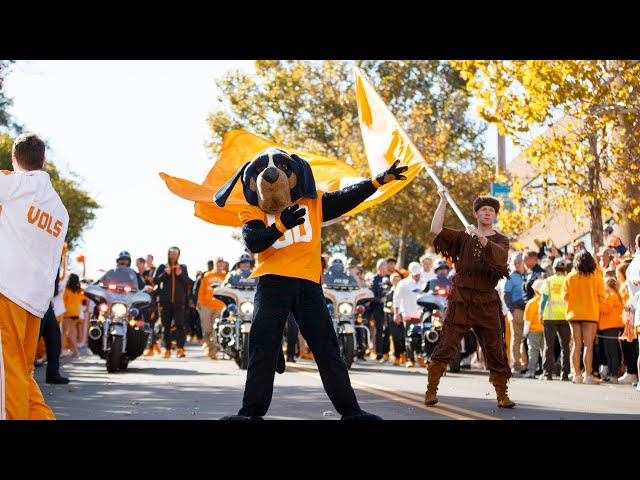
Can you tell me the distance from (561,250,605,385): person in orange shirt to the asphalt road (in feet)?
1.89

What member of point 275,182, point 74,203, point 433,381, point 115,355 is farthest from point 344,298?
point 74,203

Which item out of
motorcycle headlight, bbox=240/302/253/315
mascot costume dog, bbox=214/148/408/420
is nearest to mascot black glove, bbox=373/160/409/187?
mascot costume dog, bbox=214/148/408/420

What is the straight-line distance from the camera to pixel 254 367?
8.77 m

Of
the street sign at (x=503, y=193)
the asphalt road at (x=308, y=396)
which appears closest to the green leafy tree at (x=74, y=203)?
the street sign at (x=503, y=193)

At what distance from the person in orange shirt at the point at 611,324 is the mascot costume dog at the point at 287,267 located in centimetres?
876

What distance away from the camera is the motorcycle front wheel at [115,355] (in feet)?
56.9

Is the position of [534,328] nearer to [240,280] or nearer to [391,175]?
[240,280]

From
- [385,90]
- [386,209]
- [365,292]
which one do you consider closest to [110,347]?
[365,292]

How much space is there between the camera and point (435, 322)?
19.2 m

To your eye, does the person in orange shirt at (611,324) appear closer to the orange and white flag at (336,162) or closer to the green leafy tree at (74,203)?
the orange and white flag at (336,162)

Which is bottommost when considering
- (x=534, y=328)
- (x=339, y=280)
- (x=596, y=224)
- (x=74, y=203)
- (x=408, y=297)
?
(x=534, y=328)

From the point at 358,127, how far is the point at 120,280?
28.6m
